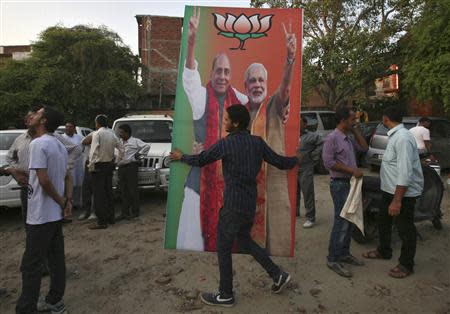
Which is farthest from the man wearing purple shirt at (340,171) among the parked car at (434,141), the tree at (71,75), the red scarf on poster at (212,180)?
the tree at (71,75)

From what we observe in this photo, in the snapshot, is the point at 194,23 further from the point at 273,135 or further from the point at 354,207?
the point at 354,207

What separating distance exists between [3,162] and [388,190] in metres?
6.02

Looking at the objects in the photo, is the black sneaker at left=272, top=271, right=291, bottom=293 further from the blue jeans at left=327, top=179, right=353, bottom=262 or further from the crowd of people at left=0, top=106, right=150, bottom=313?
the crowd of people at left=0, top=106, right=150, bottom=313

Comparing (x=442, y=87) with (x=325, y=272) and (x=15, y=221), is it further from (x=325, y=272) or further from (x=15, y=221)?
(x=15, y=221)

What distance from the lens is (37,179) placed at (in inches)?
129

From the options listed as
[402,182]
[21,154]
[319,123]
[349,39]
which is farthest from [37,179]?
[349,39]

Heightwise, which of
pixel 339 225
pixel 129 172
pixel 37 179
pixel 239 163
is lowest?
pixel 339 225

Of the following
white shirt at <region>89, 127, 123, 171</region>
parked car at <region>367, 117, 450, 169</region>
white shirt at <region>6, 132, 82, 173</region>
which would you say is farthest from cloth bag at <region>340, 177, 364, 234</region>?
parked car at <region>367, 117, 450, 169</region>

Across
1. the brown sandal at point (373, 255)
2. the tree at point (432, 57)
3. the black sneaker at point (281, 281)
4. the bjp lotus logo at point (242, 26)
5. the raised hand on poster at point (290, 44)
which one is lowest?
the brown sandal at point (373, 255)

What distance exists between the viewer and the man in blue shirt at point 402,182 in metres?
4.01

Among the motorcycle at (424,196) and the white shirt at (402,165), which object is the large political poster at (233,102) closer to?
the white shirt at (402,165)

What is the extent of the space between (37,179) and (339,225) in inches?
125

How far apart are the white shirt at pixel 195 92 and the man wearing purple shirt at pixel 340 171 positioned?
1249 millimetres

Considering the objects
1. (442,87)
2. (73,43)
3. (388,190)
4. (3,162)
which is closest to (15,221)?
(3,162)
